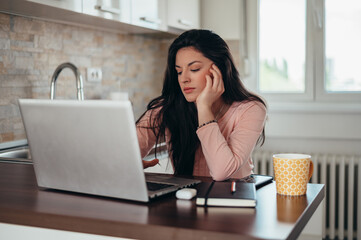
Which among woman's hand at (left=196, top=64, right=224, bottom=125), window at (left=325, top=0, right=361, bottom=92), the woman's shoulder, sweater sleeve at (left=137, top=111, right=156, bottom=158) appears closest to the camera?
woman's hand at (left=196, top=64, right=224, bottom=125)

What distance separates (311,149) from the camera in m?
3.21

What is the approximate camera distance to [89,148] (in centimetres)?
109

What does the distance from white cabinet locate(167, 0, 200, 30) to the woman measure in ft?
3.37

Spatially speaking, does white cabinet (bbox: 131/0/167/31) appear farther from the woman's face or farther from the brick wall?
the woman's face

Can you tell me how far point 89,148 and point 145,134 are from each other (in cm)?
73

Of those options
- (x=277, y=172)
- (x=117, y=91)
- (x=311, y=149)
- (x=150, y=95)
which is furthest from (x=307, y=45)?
(x=277, y=172)

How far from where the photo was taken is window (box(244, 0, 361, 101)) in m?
3.23

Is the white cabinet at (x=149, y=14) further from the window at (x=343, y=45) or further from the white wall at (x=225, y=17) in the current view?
the window at (x=343, y=45)

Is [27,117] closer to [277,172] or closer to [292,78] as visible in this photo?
[277,172]

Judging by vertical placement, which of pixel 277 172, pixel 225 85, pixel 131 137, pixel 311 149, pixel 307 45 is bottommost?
pixel 311 149

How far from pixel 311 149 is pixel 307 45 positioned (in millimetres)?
735

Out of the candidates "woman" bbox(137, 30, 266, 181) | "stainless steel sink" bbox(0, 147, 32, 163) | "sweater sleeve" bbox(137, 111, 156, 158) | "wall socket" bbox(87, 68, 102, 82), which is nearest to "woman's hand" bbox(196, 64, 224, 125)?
"woman" bbox(137, 30, 266, 181)

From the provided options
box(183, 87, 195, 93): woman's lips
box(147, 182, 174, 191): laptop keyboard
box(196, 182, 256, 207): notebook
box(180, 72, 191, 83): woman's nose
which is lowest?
box(196, 182, 256, 207): notebook

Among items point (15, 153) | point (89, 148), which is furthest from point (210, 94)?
point (15, 153)
